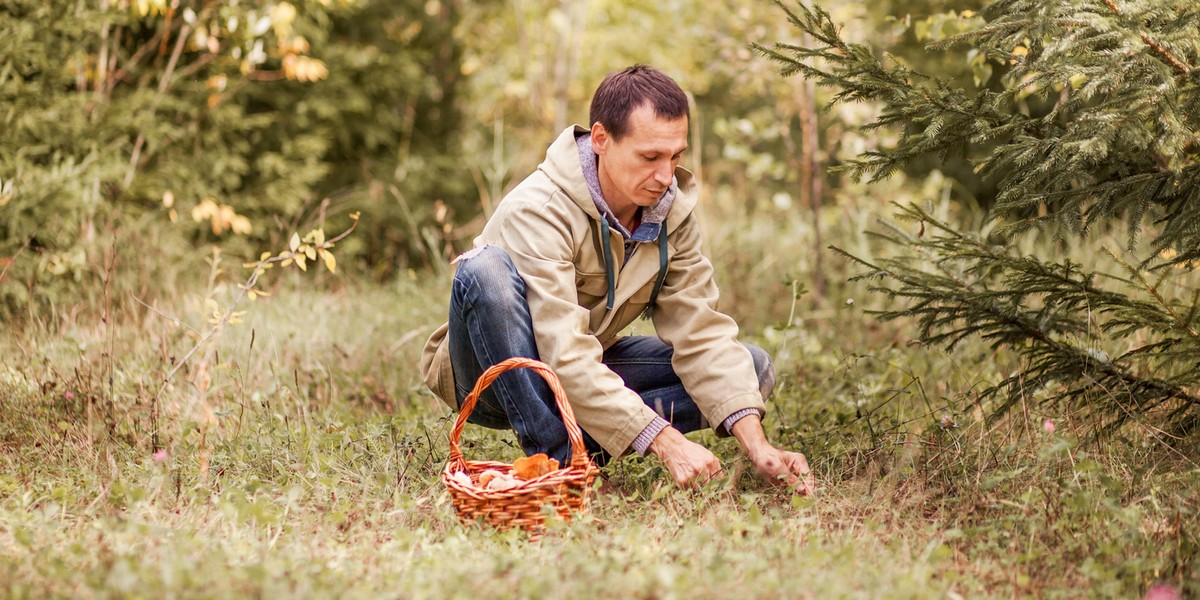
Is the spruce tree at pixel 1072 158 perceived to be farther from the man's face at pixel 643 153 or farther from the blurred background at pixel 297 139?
the blurred background at pixel 297 139

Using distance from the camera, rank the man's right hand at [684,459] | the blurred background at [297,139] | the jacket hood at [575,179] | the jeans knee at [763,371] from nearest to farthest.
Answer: the man's right hand at [684,459], the jacket hood at [575,179], the jeans knee at [763,371], the blurred background at [297,139]

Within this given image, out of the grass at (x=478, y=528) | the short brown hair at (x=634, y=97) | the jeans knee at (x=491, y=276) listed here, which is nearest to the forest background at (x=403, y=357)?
the grass at (x=478, y=528)

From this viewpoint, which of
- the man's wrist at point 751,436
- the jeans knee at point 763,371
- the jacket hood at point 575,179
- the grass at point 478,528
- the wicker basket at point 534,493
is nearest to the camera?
the grass at point 478,528

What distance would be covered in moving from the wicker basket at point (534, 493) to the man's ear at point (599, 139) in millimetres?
662

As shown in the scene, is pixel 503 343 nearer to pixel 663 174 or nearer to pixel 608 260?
pixel 608 260

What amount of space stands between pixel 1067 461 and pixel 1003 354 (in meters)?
1.36

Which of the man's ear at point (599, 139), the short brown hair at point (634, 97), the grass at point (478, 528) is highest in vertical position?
the short brown hair at point (634, 97)

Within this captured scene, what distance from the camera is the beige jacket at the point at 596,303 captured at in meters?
2.62

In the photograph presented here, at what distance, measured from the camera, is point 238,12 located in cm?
523

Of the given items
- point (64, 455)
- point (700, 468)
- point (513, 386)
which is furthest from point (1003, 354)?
point (64, 455)

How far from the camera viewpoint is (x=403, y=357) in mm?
4371

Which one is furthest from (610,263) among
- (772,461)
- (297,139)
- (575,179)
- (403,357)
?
(297,139)

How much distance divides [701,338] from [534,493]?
722 mm

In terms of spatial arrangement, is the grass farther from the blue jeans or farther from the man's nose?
the man's nose
